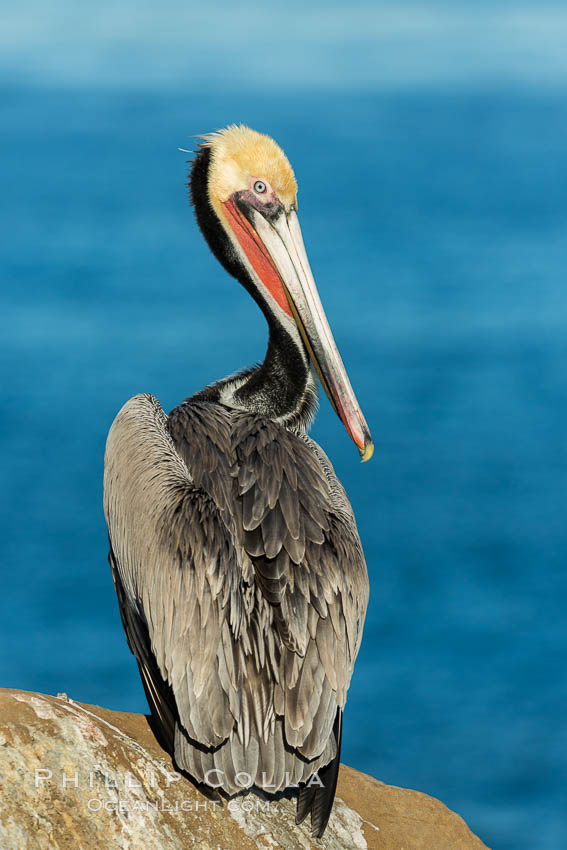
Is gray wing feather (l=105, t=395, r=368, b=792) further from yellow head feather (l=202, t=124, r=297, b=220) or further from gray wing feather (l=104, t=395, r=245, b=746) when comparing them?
yellow head feather (l=202, t=124, r=297, b=220)

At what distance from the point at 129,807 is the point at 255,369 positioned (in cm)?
233

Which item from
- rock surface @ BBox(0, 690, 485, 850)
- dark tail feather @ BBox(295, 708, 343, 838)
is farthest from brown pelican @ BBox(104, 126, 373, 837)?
rock surface @ BBox(0, 690, 485, 850)

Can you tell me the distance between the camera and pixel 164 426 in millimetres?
5246

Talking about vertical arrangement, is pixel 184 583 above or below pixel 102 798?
above

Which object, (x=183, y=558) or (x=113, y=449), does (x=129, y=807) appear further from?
(x=113, y=449)

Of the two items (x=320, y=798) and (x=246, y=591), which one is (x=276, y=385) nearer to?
(x=246, y=591)

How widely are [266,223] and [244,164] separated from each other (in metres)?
0.32

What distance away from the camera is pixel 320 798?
436cm

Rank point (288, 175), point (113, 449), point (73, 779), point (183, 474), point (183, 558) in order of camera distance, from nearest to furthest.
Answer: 1. point (73, 779)
2. point (183, 558)
3. point (183, 474)
4. point (113, 449)
5. point (288, 175)

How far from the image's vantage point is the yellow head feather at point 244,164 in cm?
554

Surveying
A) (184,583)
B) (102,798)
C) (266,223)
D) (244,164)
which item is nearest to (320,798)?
(102,798)

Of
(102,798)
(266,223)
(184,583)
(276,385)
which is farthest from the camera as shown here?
(266,223)

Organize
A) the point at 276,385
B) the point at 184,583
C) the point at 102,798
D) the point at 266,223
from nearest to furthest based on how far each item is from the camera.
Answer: the point at 102,798, the point at 184,583, the point at 276,385, the point at 266,223

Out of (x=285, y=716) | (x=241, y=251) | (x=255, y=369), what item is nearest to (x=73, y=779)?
(x=285, y=716)
